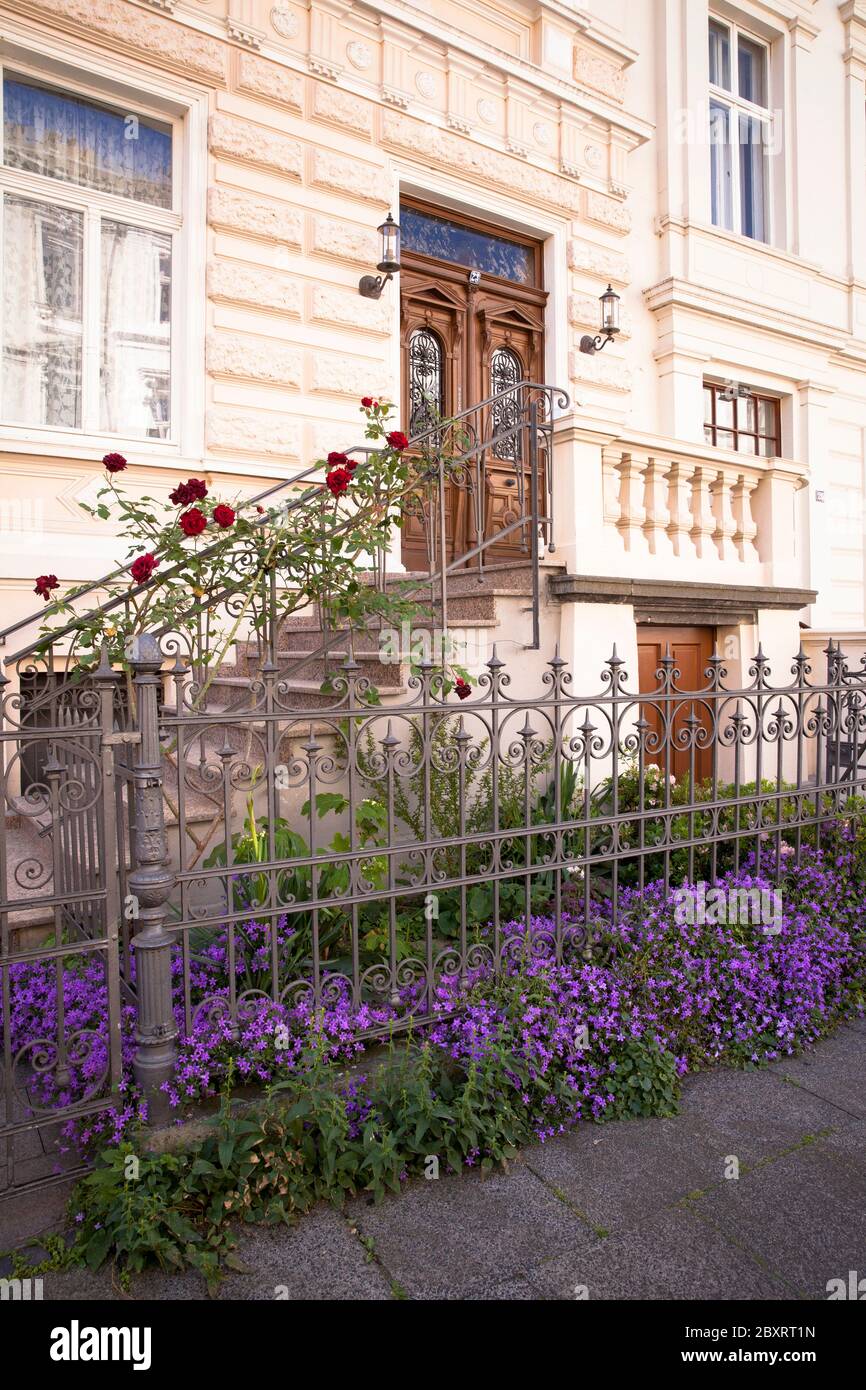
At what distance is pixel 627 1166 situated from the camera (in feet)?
8.11

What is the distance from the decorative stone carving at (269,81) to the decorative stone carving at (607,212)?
2.93 meters

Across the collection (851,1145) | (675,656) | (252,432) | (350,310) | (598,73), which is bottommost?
(851,1145)

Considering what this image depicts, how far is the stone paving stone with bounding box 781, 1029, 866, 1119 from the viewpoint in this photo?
9.43ft

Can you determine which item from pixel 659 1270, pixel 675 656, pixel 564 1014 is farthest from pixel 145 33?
pixel 659 1270

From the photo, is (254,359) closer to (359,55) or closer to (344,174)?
(344,174)

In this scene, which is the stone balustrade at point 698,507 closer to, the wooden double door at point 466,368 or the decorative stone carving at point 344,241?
the wooden double door at point 466,368

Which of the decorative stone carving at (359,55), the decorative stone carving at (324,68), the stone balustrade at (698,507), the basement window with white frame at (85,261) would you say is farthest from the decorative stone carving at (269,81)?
the stone balustrade at (698,507)

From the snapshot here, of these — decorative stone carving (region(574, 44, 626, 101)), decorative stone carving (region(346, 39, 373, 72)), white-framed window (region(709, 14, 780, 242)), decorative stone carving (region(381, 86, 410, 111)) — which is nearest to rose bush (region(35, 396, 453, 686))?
decorative stone carving (region(381, 86, 410, 111))

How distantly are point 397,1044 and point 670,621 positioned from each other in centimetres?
344

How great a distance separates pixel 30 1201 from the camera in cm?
226

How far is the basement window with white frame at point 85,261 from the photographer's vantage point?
5473 millimetres

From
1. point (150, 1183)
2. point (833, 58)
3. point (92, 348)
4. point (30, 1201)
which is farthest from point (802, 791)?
point (833, 58)

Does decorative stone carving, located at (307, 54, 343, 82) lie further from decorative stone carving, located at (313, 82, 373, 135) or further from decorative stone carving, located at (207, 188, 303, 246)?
decorative stone carving, located at (207, 188, 303, 246)

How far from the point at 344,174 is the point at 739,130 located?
5610 mm
